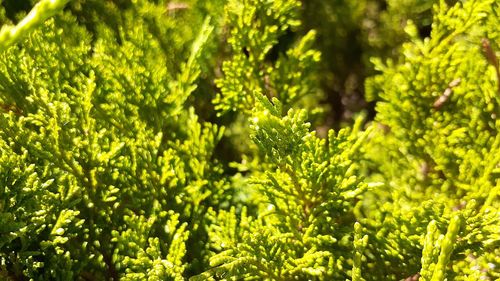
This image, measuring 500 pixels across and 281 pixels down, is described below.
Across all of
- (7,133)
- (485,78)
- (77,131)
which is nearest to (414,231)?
(485,78)

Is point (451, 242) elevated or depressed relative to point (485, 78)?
depressed

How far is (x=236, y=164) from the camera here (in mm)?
1262

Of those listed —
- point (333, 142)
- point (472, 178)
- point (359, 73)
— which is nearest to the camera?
point (333, 142)

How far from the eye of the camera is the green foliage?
3.35 feet

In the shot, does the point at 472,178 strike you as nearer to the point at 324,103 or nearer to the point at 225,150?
the point at 225,150

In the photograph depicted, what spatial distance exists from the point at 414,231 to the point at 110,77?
0.81 metres

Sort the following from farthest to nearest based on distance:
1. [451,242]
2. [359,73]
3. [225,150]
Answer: [359,73]
[225,150]
[451,242]

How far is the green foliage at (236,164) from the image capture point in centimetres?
102

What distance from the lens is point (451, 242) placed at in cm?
80

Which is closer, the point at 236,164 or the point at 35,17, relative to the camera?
the point at 35,17

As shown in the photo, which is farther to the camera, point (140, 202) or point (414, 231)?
point (140, 202)

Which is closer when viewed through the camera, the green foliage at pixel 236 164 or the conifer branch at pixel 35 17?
the conifer branch at pixel 35 17

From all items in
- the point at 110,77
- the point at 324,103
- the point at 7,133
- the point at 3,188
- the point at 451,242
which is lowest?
the point at 451,242

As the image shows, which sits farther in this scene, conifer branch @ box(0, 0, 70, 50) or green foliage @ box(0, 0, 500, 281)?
green foliage @ box(0, 0, 500, 281)
